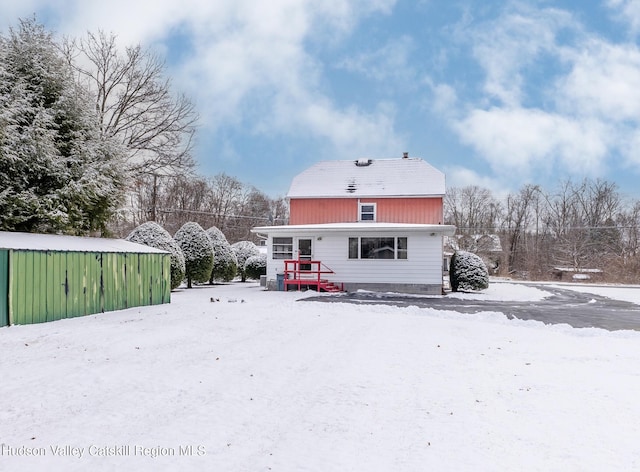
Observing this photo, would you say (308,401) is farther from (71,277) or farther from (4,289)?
(71,277)

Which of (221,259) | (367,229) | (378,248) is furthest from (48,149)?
(221,259)

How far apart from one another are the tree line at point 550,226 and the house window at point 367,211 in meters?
21.4

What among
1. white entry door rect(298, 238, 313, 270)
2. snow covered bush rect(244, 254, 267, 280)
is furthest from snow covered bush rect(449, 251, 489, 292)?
snow covered bush rect(244, 254, 267, 280)

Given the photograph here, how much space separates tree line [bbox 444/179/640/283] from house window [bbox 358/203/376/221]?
21365 millimetres

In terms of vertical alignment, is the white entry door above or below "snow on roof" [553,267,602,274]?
above

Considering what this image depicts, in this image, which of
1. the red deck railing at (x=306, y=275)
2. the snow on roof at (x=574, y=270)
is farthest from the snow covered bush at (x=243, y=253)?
the snow on roof at (x=574, y=270)

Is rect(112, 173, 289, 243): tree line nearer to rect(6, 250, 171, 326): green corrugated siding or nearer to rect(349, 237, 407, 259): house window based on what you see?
rect(349, 237, 407, 259): house window

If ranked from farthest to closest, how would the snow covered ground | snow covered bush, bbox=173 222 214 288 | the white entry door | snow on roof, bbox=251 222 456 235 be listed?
snow covered bush, bbox=173 222 214 288 → the white entry door → snow on roof, bbox=251 222 456 235 → the snow covered ground

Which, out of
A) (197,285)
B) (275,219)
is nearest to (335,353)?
(197,285)

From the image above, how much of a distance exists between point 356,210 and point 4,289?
54.1 feet

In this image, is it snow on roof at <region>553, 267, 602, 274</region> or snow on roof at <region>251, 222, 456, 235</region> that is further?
snow on roof at <region>553, 267, 602, 274</region>

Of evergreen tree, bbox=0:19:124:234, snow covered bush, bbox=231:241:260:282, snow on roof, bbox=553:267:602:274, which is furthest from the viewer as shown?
snow on roof, bbox=553:267:602:274

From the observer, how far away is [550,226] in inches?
1658

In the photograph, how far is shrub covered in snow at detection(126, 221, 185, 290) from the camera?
16.6m
